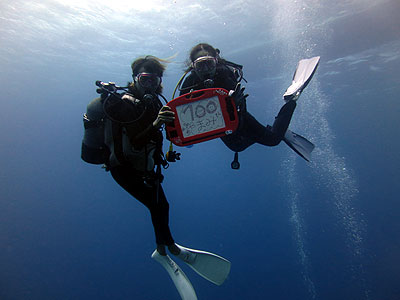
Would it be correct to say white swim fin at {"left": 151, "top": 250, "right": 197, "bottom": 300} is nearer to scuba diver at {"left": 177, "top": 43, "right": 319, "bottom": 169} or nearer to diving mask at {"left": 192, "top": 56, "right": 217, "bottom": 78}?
scuba diver at {"left": 177, "top": 43, "right": 319, "bottom": 169}

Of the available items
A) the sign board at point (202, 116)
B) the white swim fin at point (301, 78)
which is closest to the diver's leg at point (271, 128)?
the white swim fin at point (301, 78)

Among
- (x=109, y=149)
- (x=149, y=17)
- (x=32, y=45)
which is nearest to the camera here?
A: (x=109, y=149)

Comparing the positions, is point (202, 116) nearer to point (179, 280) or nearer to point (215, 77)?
point (215, 77)

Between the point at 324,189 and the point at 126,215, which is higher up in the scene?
the point at 126,215

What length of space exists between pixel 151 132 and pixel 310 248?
24928 millimetres

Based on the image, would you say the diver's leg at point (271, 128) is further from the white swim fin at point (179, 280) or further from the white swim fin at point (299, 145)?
the white swim fin at point (179, 280)

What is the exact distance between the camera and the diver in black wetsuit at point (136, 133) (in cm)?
247

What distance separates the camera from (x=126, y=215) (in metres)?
28.9

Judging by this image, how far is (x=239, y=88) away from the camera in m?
2.47

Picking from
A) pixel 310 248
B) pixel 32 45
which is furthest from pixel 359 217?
pixel 32 45

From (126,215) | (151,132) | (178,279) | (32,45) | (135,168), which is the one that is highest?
(32,45)

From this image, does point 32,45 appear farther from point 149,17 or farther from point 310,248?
point 310,248

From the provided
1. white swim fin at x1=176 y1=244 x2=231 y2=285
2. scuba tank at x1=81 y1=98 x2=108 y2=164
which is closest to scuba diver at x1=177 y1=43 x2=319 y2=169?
scuba tank at x1=81 y1=98 x2=108 y2=164

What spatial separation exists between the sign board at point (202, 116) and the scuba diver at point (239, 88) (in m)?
0.18
